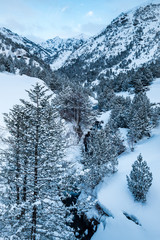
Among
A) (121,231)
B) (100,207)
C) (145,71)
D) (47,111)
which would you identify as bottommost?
(121,231)

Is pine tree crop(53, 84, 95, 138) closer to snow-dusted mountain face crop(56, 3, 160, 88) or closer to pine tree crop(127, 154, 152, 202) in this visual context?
pine tree crop(127, 154, 152, 202)

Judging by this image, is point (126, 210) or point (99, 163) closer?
point (126, 210)

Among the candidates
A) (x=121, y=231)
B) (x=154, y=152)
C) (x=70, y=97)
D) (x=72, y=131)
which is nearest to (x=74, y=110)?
(x=70, y=97)

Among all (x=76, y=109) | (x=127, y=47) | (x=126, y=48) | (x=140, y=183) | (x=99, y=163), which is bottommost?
(x=140, y=183)

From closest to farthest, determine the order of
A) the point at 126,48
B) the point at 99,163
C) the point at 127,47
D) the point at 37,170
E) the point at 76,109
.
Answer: the point at 37,170 < the point at 99,163 < the point at 76,109 < the point at 127,47 < the point at 126,48

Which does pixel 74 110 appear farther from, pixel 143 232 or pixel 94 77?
pixel 94 77

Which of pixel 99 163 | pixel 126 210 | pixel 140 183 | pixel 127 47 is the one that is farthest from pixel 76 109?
pixel 127 47

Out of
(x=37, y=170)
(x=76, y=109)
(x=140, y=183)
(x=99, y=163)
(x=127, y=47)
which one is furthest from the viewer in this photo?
(x=127, y=47)

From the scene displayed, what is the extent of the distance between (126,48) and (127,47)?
92cm

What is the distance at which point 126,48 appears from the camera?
102938 millimetres

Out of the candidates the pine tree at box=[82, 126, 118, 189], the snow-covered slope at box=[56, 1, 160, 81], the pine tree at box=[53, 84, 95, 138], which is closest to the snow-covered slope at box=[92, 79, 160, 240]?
the pine tree at box=[82, 126, 118, 189]

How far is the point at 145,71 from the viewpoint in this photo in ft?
162

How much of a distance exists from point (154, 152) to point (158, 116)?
10251 mm

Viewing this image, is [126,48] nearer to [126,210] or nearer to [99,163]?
[99,163]
